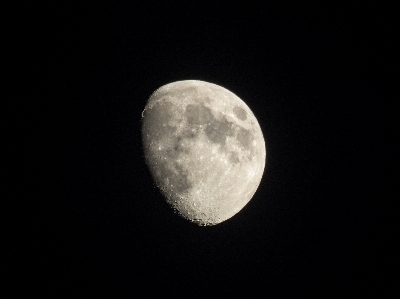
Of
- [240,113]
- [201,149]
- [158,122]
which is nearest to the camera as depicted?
[201,149]

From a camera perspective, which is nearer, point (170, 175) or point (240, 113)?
point (170, 175)

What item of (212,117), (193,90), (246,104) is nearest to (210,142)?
(212,117)

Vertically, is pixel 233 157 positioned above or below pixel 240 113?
below

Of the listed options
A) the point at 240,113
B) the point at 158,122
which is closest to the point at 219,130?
the point at 240,113

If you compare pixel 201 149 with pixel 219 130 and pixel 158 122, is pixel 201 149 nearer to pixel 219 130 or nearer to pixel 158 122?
pixel 219 130

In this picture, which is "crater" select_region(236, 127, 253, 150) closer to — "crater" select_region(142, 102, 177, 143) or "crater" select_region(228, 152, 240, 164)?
"crater" select_region(228, 152, 240, 164)

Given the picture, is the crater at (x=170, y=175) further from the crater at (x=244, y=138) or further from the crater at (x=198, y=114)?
the crater at (x=244, y=138)

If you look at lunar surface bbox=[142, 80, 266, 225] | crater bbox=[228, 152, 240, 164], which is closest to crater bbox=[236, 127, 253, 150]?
lunar surface bbox=[142, 80, 266, 225]

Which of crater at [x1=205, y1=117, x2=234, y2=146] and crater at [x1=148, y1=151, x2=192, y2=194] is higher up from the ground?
crater at [x1=205, y1=117, x2=234, y2=146]
